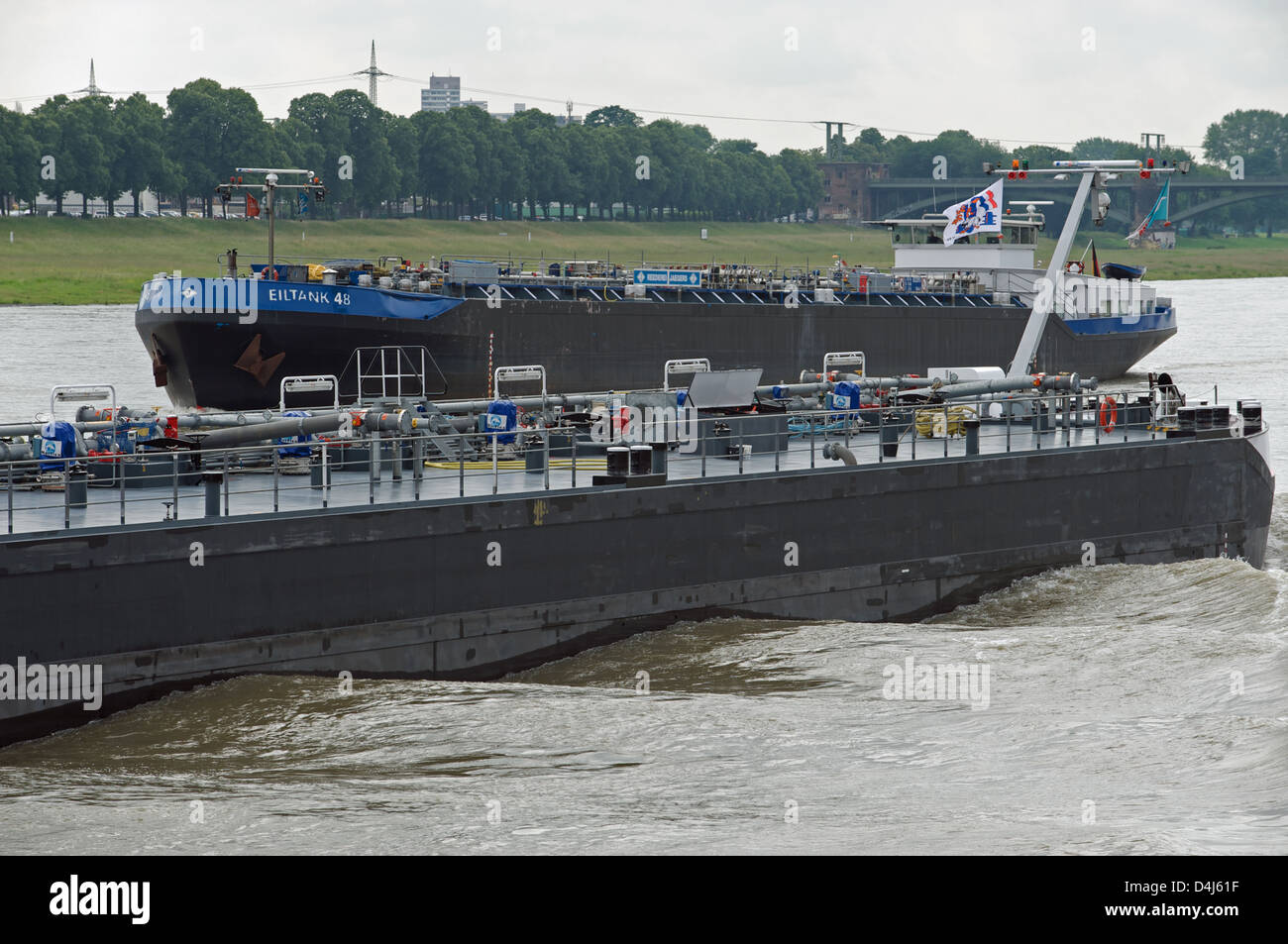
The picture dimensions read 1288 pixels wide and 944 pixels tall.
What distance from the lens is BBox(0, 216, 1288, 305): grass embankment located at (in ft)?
317

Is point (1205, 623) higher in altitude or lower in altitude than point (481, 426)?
lower

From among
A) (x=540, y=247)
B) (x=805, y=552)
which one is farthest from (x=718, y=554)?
(x=540, y=247)

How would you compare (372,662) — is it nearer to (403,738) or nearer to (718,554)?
(403,738)

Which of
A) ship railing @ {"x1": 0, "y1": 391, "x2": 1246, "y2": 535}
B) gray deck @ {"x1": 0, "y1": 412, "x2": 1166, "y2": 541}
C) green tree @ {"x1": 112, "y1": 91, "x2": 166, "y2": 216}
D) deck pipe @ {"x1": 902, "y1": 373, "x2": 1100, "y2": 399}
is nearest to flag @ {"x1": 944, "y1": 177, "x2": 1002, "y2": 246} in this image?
deck pipe @ {"x1": 902, "y1": 373, "x2": 1100, "y2": 399}

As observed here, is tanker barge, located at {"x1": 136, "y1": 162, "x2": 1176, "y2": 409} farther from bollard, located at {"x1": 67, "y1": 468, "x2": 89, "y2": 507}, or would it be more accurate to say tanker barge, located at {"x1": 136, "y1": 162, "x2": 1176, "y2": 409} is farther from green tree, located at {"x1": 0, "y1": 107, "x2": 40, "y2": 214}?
green tree, located at {"x1": 0, "y1": 107, "x2": 40, "y2": 214}

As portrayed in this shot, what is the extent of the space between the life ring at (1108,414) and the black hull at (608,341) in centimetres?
2494

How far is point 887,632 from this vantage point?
2312 cm

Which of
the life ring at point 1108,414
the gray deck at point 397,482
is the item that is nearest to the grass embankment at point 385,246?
the life ring at point 1108,414

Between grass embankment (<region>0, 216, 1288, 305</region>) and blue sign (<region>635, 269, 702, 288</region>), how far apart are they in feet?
103

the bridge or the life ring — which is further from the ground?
the bridge

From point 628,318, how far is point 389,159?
234 ft

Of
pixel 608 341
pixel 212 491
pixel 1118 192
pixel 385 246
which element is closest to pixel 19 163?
pixel 385 246

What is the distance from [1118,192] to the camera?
13950cm
